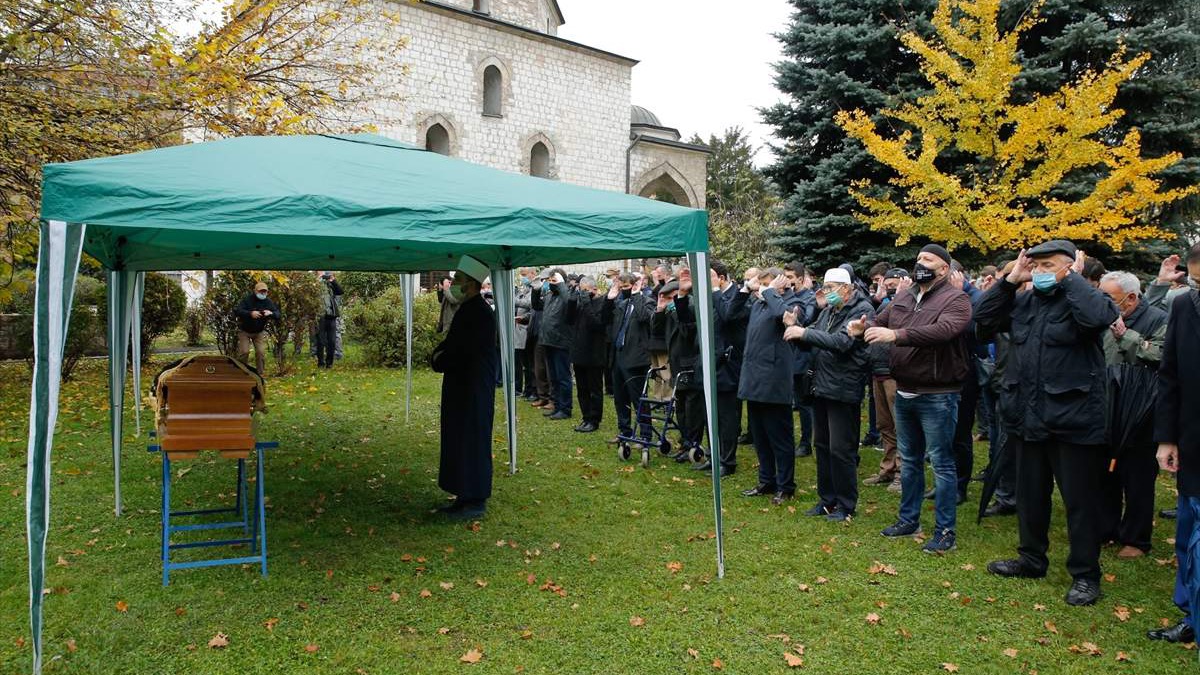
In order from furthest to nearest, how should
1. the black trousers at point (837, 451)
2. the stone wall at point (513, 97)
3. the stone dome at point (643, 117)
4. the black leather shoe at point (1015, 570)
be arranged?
the stone dome at point (643, 117), the stone wall at point (513, 97), the black trousers at point (837, 451), the black leather shoe at point (1015, 570)

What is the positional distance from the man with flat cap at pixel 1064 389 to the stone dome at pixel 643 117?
34.1m

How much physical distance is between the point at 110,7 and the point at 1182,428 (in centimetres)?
1210

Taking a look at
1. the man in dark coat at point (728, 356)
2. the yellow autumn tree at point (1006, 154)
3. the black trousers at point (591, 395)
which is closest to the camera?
the man in dark coat at point (728, 356)

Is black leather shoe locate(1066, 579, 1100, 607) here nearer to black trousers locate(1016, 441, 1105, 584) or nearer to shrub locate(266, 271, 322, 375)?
black trousers locate(1016, 441, 1105, 584)

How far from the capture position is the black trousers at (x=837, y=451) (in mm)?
6227

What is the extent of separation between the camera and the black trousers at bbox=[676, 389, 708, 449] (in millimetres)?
8320

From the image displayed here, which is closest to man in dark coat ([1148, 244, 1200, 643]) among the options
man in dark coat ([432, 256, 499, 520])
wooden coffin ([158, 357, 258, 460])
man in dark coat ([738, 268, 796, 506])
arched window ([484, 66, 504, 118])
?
man in dark coat ([738, 268, 796, 506])

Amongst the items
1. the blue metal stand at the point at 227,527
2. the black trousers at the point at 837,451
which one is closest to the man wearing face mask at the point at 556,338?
the black trousers at the point at 837,451

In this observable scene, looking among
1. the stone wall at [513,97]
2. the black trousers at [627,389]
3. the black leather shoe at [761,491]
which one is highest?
the stone wall at [513,97]

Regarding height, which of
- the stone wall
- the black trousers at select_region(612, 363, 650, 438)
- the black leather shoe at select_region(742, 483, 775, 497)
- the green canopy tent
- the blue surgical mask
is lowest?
the black leather shoe at select_region(742, 483, 775, 497)

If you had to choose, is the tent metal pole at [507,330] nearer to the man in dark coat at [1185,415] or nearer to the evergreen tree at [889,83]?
the man in dark coat at [1185,415]

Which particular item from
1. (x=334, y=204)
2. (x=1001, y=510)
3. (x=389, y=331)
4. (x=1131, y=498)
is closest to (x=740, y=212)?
(x=389, y=331)

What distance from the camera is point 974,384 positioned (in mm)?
7270

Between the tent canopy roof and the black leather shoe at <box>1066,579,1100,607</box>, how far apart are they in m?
3.10
